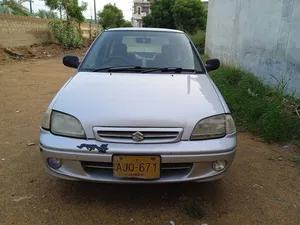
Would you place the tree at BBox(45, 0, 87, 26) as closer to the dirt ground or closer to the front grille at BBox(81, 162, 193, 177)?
the dirt ground

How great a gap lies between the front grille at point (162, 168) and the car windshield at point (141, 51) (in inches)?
47.5

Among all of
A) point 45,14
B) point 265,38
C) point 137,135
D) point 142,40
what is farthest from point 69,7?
point 137,135

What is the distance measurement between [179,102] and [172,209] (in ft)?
2.75

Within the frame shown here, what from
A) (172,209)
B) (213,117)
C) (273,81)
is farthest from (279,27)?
(172,209)

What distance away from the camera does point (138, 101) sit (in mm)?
2205

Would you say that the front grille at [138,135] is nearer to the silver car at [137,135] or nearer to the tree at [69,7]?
the silver car at [137,135]

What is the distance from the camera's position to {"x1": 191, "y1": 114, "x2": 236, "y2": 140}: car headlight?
2.09m

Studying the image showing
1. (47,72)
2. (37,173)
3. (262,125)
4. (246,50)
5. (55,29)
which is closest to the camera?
(37,173)

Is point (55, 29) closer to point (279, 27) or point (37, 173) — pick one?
point (279, 27)

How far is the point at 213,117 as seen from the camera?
2170 mm

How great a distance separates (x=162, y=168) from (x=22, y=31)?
1291cm

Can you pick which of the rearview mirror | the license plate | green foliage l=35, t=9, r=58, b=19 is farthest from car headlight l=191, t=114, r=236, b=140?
green foliage l=35, t=9, r=58, b=19

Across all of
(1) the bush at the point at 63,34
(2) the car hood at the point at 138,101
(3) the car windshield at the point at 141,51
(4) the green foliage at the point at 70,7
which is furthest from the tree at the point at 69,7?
(2) the car hood at the point at 138,101

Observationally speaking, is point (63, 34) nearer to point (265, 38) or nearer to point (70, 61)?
point (265, 38)
